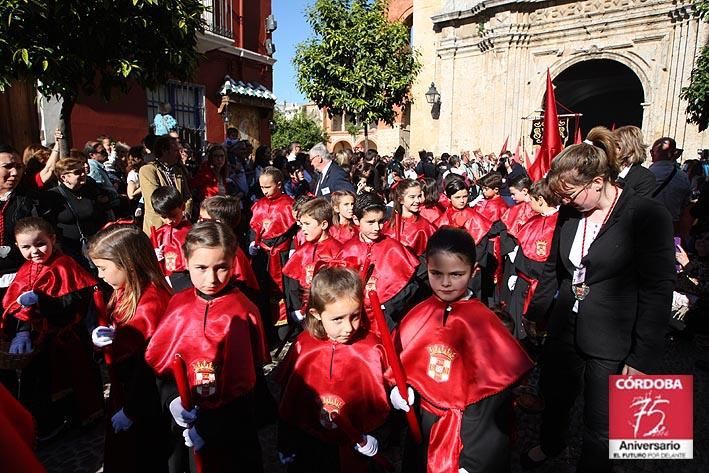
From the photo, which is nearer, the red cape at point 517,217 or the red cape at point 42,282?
the red cape at point 42,282

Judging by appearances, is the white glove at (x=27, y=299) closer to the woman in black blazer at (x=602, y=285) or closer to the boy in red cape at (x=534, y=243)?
the woman in black blazer at (x=602, y=285)

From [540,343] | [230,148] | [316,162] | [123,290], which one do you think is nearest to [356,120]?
[230,148]

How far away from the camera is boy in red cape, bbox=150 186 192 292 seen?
4355 millimetres

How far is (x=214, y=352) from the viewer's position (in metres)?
2.45

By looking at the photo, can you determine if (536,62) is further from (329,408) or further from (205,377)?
(205,377)

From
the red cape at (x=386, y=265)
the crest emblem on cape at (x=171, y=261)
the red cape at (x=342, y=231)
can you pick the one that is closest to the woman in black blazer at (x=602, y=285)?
the red cape at (x=386, y=265)

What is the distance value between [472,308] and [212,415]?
1.49 m

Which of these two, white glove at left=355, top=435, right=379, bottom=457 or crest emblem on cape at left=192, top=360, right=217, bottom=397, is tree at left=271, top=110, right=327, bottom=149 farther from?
white glove at left=355, top=435, right=379, bottom=457

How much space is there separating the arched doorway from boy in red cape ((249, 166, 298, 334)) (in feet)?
42.3

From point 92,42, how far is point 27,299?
266 cm

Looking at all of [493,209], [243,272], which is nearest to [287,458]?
[243,272]

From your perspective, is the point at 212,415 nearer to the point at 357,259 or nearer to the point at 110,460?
the point at 110,460

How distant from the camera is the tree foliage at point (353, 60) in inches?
524
